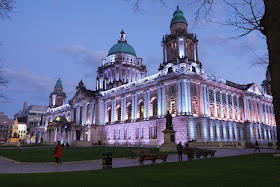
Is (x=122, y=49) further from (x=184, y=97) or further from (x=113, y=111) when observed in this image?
(x=184, y=97)

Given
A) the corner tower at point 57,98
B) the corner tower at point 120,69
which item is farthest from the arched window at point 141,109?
the corner tower at point 57,98

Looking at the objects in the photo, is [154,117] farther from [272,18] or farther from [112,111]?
[272,18]

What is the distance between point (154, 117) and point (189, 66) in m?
13.9

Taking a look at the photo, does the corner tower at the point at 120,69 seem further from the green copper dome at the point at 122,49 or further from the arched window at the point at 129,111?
the arched window at the point at 129,111

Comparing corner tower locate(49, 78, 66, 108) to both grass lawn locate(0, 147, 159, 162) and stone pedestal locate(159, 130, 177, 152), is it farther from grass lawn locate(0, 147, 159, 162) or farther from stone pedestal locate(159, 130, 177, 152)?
stone pedestal locate(159, 130, 177, 152)

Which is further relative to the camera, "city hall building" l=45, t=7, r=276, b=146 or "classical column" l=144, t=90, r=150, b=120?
"classical column" l=144, t=90, r=150, b=120

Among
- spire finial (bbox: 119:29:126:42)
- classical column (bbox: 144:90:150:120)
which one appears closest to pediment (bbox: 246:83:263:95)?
classical column (bbox: 144:90:150:120)

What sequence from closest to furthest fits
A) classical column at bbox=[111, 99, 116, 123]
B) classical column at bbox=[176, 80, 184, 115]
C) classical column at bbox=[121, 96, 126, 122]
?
classical column at bbox=[176, 80, 184, 115] → classical column at bbox=[121, 96, 126, 122] → classical column at bbox=[111, 99, 116, 123]

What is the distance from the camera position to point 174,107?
49625mm

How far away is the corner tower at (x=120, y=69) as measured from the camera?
7862 cm

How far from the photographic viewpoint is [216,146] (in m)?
41.2

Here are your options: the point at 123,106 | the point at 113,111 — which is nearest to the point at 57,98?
the point at 113,111

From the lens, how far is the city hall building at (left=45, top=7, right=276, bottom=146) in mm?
48031

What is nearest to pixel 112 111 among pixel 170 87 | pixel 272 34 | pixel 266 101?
pixel 170 87
